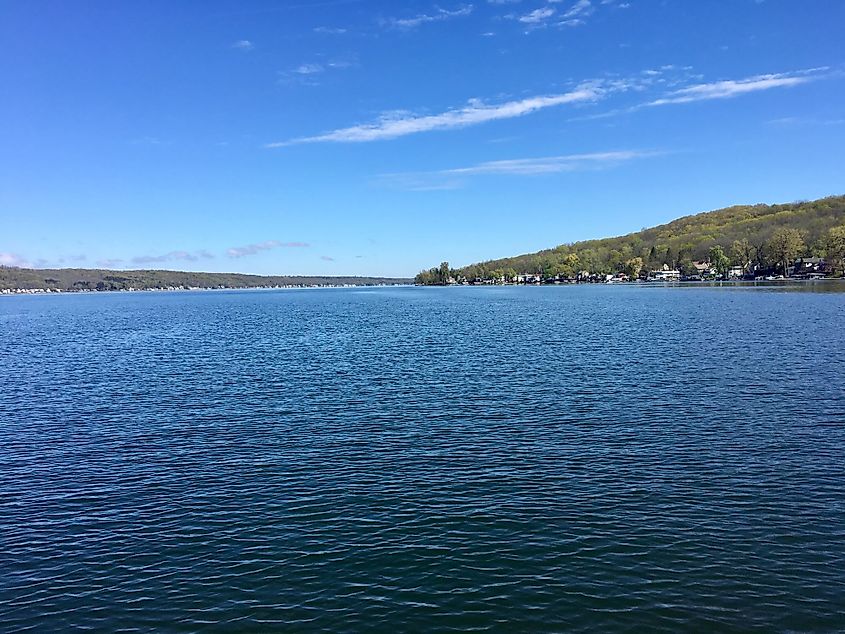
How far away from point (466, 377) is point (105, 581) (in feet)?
114

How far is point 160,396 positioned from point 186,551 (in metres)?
28.7

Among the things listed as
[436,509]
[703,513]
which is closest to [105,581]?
[436,509]

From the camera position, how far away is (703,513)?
21.8 meters

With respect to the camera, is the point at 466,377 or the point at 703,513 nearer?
the point at 703,513

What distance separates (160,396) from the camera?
151 ft

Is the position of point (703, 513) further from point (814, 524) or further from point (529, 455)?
point (529, 455)

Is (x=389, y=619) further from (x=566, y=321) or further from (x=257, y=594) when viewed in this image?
(x=566, y=321)

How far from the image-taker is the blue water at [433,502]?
54.9ft

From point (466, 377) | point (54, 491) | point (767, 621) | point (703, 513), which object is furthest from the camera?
point (466, 377)

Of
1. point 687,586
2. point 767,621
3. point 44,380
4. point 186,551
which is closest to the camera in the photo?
point 767,621

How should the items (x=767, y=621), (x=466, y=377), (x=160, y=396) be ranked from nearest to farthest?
1. (x=767, y=621)
2. (x=160, y=396)
3. (x=466, y=377)

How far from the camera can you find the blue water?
16719 millimetres

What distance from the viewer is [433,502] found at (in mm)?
23422

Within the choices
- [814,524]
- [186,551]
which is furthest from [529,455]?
[186,551]
